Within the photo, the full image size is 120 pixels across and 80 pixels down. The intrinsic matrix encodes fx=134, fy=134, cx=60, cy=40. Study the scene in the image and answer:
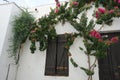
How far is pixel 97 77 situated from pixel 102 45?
101cm

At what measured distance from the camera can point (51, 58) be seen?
187 inches

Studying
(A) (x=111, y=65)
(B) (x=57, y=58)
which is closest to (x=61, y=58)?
(B) (x=57, y=58)

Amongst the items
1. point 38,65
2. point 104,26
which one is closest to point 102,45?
point 104,26

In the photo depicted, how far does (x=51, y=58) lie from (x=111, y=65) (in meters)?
1.98

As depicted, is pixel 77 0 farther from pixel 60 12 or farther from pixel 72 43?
pixel 72 43

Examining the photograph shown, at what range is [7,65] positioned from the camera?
15.2 feet

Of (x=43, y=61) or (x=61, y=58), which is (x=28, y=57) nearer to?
(x=43, y=61)

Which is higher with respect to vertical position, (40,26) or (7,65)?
(40,26)

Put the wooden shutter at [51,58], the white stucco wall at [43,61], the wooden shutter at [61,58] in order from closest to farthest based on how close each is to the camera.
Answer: the white stucco wall at [43,61] < the wooden shutter at [61,58] < the wooden shutter at [51,58]

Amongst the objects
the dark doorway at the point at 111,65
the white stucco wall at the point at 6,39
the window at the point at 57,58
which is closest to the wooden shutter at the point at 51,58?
the window at the point at 57,58

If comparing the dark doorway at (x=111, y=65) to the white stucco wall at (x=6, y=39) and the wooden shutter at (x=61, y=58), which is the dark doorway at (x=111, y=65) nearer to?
the wooden shutter at (x=61, y=58)

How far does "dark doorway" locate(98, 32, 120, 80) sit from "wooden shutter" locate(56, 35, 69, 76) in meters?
1.10

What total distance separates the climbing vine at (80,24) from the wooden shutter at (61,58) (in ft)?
0.86

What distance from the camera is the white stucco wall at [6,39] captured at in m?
4.49
